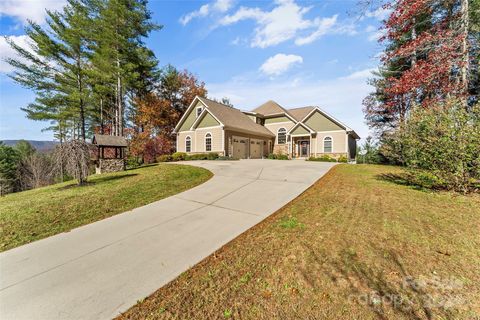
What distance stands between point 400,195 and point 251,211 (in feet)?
15.6

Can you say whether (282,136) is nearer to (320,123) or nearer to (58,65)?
(320,123)

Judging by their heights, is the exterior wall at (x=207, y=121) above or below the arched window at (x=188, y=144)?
above

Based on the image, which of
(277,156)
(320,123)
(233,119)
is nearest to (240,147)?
(233,119)

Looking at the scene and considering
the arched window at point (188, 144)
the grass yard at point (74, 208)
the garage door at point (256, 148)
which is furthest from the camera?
the garage door at point (256, 148)

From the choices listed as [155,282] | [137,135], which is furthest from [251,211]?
[137,135]

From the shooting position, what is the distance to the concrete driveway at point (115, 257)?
2506 mm

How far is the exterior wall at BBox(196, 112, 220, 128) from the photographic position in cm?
2034

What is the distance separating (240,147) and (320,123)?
971 centimetres

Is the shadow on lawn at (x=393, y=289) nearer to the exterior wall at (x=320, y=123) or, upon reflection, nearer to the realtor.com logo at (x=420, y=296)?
the realtor.com logo at (x=420, y=296)

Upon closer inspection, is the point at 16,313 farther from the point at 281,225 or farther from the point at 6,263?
the point at 281,225

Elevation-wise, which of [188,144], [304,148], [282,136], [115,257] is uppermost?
[282,136]

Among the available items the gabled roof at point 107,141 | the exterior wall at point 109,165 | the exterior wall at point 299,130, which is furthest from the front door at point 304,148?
the exterior wall at point 109,165

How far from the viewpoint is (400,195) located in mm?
6223

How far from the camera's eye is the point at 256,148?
78.2ft
